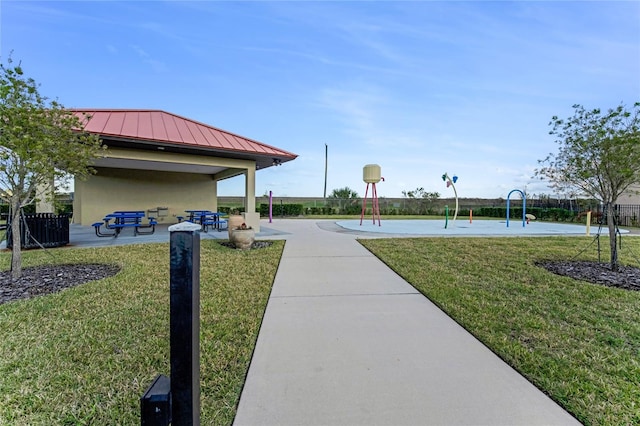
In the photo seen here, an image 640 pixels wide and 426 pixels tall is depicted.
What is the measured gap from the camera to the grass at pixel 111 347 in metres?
2.07

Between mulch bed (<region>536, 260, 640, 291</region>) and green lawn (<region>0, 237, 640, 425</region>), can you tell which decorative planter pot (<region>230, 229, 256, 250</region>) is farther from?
mulch bed (<region>536, 260, 640, 291</region>)

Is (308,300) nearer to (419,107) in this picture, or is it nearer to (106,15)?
(106,15)

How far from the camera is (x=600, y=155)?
5758mm

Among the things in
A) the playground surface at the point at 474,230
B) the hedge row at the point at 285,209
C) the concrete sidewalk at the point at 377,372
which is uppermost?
the hedge row at the point at 285,209

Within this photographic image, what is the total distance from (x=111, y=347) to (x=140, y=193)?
45.5 feet

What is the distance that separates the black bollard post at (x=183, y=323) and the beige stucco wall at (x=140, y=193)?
1525 cm

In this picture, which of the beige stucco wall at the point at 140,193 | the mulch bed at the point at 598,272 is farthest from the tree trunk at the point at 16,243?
the mulch bed at the point at 598,272

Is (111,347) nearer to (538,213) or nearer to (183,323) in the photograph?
(183,323)

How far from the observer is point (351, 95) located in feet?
49.4

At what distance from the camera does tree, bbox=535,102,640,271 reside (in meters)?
5.45

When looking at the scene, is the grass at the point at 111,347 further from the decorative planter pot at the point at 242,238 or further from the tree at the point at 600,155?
the tree at the point at 600,155

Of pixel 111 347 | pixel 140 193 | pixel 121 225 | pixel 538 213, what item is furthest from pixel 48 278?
pixel 538 213

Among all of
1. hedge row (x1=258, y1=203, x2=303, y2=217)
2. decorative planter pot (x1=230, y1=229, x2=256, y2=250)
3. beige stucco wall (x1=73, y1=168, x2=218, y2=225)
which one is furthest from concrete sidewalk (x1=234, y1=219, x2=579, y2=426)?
hedge row (x1=258, y1=203, x2=303, y2=217)

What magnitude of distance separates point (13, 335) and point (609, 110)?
953 cm
